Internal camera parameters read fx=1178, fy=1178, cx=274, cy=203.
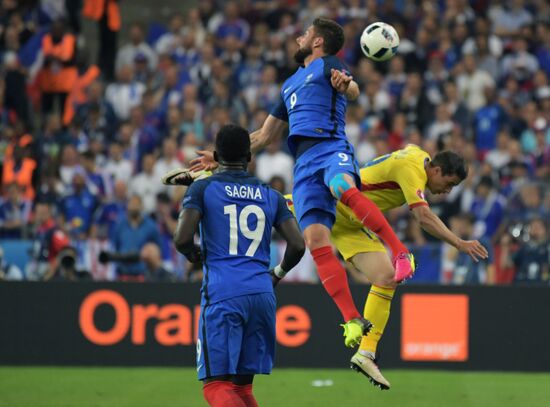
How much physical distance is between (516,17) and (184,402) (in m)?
11.7

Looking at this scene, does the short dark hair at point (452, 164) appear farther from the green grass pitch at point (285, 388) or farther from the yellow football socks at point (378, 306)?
the green grass pitch at point (285, 388)

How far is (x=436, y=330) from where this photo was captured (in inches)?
574

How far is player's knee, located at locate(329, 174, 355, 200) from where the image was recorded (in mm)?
9320

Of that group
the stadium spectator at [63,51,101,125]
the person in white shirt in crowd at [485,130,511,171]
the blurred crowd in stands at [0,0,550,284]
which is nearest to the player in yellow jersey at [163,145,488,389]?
the blurred crowd in stands at [0,0,550,284]

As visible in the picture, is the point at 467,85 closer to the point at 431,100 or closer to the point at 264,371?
the point at 431,100

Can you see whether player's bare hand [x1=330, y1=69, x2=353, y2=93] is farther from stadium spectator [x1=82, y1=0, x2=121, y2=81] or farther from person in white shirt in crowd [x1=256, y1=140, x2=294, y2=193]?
stadium spectator [x1=82, y1=0, x2=121, y2=81]

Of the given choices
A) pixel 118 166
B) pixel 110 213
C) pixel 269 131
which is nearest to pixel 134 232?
pixel 110 213

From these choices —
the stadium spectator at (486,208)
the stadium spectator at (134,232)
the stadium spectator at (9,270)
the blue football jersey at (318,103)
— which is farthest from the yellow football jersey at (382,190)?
the stadium spectator at (9,270)

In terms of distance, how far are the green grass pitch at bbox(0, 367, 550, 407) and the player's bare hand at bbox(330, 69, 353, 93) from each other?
3.57 meters

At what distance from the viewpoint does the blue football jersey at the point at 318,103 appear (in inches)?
383

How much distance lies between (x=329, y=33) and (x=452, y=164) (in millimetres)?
1523

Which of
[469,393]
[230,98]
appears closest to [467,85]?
[230,98]

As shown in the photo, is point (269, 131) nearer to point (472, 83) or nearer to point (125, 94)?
point (472, 83)

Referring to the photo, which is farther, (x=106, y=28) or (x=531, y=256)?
(x=106, y=28)
